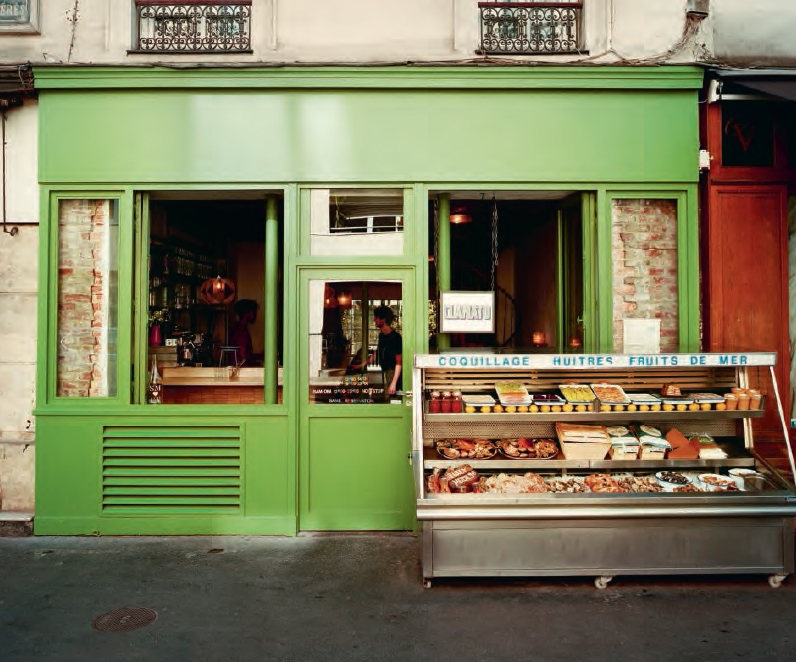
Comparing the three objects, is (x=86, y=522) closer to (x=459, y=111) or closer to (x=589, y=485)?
(x=589, y=485)

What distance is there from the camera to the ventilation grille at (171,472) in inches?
231

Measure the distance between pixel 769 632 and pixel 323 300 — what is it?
4.70 meters

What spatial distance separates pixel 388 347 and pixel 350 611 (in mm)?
2827

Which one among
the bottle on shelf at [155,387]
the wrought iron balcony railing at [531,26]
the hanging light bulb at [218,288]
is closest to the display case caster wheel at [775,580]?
the wrought iron balcony railing at [531,26]

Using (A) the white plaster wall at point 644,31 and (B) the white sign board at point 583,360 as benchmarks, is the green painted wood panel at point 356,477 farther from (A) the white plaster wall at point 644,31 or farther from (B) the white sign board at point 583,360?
(A) the white plaster wall at point 644,31

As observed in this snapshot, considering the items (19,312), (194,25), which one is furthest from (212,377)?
(194,25)

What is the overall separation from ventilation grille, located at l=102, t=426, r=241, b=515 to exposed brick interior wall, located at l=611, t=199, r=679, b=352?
14.3 ft

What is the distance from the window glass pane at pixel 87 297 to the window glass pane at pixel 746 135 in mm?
6702

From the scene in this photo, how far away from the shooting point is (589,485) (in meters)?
4.95

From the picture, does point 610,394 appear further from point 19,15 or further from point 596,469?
point 19,15

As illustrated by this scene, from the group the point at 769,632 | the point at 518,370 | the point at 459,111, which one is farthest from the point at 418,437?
the point at 459,111

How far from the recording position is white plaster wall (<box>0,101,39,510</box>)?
20.0 feet

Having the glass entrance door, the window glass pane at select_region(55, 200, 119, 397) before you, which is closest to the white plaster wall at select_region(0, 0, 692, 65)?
the window glass pane at select_region(55, 200, 119, 397)

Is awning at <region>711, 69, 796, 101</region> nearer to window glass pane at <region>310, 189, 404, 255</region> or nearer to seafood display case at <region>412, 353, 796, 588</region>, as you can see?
seafood display case at <region>412, 353, 796, 588</region>
